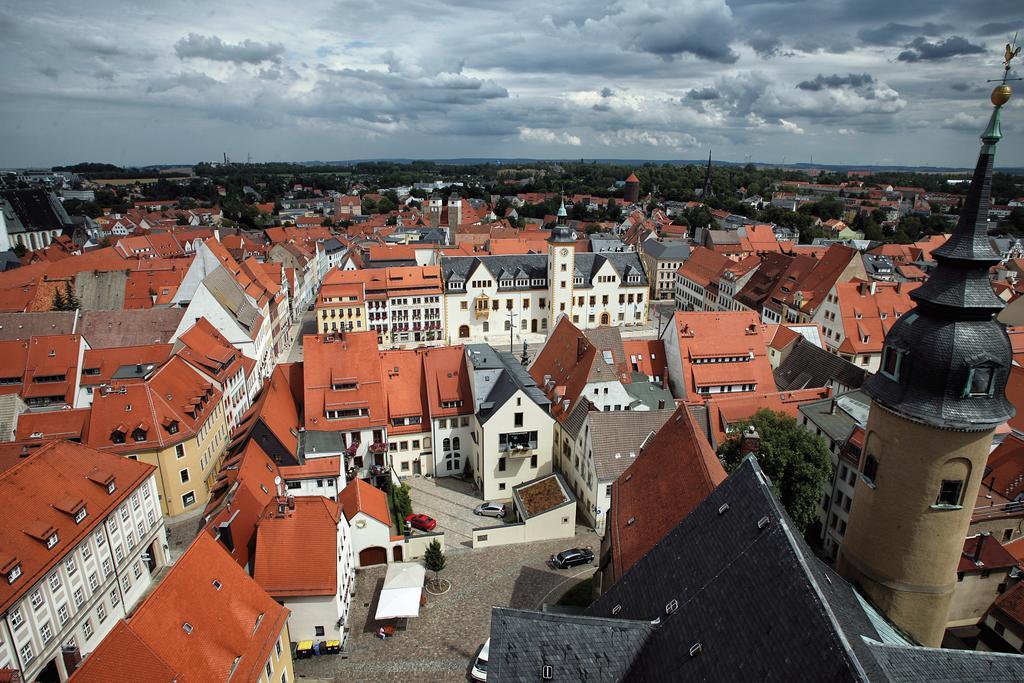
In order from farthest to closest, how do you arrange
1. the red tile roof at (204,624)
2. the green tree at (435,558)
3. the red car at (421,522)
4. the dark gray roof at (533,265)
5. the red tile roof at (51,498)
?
the dark gray roof at (533,265) < the red car at (421,522) < the green tree at (435,558) < the red tile roof at (51,498) < the red tile roof at (204,624)

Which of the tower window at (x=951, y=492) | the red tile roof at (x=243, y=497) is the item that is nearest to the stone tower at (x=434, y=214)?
the red tile roof at (x=243, y=497)

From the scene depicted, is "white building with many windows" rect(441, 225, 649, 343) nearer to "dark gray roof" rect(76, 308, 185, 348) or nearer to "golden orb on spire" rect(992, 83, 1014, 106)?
"dark gray roof" rect(76, 308, 185, 348)

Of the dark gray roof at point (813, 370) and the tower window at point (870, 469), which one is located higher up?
the tower window at point (870, 469)

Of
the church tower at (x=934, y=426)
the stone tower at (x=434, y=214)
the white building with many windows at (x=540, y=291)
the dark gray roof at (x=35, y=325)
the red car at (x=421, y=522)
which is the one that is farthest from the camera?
the stone tower at (x=434, y=214)

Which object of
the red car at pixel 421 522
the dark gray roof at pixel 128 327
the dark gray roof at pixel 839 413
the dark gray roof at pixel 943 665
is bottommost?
the red car at pixel 421 522

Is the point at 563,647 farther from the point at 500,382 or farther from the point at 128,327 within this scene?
the point at 128,327

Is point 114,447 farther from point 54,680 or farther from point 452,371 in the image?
point 452,371

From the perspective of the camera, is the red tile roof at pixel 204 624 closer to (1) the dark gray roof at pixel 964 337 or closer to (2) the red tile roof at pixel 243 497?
(2) the red tile roof at pixel 243 497

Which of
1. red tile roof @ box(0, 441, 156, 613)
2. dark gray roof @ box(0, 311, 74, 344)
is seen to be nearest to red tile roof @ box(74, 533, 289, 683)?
red tile roof @ box(0, 441, 156, 613)
